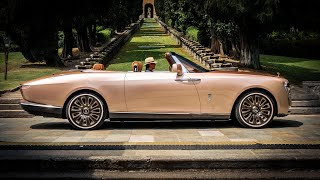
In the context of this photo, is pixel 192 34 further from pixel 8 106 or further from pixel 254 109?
pixel 254 109

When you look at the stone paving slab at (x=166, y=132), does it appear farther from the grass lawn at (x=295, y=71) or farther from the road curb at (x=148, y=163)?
the grass lawn at (x=295, y=71)

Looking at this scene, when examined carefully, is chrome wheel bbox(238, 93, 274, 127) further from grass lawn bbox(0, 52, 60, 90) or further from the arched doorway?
the arched doorway

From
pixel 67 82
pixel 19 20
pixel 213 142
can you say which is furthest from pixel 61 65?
pixel 213 142

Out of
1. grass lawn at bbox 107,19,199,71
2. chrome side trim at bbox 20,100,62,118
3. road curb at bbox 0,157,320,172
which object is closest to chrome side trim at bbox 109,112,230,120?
chrome side trim at bbox 20,100,62,118

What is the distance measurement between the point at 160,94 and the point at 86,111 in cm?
127

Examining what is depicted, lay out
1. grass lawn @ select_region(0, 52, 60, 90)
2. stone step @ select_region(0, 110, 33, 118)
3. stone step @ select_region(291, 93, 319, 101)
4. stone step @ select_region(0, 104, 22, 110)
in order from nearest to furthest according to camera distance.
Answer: stone step @ select_region(0, 110, 33, 118) → stone step @ select_region(0, 104, 22, 110) → stone step @ select_region(291, 93, 319, 101) → grass lawn @ select_region(0, 52, 60, 90)

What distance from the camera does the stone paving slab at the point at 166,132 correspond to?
19.7ft

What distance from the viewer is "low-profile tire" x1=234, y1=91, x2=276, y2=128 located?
23.1ft

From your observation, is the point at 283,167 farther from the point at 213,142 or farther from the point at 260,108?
the point at 260,108

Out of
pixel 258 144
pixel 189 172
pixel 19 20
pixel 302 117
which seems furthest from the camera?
pixel 19 20

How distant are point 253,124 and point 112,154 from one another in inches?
119

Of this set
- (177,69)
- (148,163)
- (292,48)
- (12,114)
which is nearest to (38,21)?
(12,114)

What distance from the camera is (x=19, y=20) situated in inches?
751

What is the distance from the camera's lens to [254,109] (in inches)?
278
